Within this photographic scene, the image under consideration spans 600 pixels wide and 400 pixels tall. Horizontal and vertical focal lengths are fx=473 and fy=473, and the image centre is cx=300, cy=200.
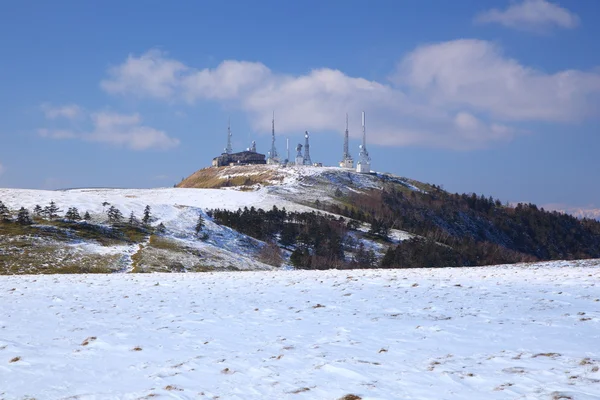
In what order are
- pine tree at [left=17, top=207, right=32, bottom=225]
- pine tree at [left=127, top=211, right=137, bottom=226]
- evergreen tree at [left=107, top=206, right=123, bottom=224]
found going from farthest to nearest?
pine tree at [left=127, top=211, right=137, bottom=226] → evergreen tree at [left=107, top=206, right=123, bottom=224] → pine tree at [left=17, top=207, right=32, bottom=225]

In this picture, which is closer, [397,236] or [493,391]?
[493,391]

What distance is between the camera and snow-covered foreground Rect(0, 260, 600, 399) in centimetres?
1042

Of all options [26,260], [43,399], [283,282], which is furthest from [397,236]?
[43,399]

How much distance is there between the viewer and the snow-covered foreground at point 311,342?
10.4 metres

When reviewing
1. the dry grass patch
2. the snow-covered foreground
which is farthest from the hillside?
the dry grass patch

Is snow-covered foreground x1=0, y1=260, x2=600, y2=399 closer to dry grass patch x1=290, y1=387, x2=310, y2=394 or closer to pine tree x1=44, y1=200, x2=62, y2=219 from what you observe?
dry grass patch x1=290, y1=387, x2=310, y2=394

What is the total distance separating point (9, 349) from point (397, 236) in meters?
139

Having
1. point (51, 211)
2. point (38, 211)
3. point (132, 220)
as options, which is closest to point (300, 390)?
point (132, 220)

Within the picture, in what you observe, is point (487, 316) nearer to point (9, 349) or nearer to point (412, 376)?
point (412, 376)

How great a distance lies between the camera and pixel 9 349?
13914 mm

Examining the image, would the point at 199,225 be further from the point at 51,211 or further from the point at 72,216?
the point at 51,211

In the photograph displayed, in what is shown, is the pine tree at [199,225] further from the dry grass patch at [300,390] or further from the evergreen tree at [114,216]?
Result: the dry grass patch at [300,390]

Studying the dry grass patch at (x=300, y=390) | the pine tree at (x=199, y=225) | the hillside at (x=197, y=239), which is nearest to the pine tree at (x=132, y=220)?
the hillside at (x=197, y=239)

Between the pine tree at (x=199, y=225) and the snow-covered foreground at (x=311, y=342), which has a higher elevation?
the pine tree at (x=199, y=225)
